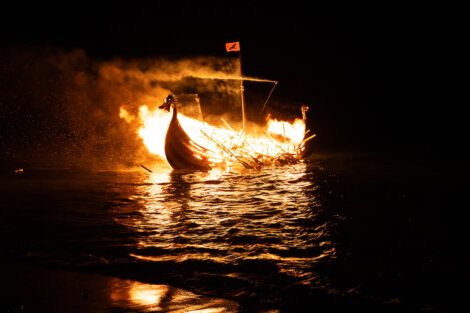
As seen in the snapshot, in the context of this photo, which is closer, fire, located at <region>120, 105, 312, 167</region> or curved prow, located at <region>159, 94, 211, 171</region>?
curved prow, located at <region>159, 94, 211, 171</region>

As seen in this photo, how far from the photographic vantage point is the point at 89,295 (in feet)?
14.9

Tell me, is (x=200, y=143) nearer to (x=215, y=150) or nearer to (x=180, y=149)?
(x=215, y=150)

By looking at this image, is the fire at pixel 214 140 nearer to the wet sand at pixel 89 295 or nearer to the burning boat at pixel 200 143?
the burning boat at pixel 200 143

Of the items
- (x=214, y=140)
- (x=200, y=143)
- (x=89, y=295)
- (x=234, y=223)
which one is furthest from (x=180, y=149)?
(x=89, y=295)

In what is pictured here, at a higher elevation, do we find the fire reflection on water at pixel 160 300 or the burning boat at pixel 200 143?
the burning boat at pixel 200 143

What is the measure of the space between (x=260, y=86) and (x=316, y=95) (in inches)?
271

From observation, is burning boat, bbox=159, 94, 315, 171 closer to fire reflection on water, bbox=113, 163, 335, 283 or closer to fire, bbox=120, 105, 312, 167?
fire, bbox=120, 105, 312, 167

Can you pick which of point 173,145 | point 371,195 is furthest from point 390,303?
point 173,145

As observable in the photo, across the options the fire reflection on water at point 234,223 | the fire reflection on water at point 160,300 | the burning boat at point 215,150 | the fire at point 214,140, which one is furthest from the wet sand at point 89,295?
the fire at point 214,140

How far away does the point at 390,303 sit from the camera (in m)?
4.54

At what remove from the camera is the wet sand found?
4203 millimetres

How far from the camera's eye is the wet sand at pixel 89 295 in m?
4.20

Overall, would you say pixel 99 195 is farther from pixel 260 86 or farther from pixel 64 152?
pixel 260 86

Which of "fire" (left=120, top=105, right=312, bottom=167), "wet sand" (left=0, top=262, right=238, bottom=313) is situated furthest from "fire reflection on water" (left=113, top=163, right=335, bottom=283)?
"fire" (left=120, top=105, right=312, bottom=167)
